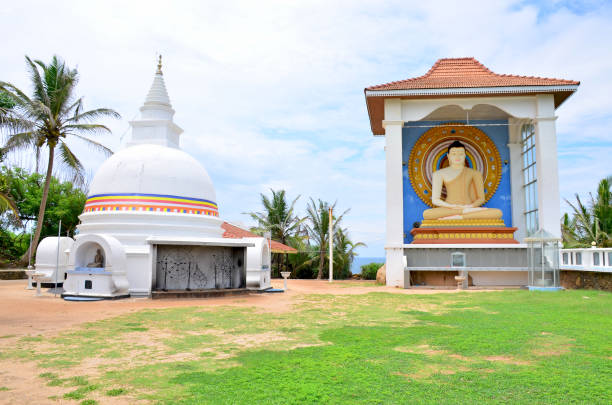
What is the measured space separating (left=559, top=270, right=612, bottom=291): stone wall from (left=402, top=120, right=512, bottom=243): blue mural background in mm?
4974

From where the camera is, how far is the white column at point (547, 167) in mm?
16281

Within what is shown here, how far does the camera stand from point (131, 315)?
9430 mm

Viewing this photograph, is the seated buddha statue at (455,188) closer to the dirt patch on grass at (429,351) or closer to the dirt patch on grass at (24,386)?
the dirt patch on grass at (429,351)

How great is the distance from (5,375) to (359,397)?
3587mm

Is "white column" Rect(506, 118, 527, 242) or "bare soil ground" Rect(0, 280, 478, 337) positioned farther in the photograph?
"white column" Rect(506, 118, 527, 242)

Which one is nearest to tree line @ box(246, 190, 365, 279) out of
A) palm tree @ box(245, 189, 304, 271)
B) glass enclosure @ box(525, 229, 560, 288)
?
palm tree @ box(245, 189, 304, 271)

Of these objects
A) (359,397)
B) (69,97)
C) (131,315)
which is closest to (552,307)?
(359,397)

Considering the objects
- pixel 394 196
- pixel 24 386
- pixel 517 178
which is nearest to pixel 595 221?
pixel 517 178

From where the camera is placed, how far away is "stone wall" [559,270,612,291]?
40.4ft

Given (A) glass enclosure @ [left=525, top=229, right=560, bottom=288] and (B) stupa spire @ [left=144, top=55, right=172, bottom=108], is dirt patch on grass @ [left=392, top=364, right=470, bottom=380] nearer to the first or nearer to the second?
(A) glass enclosure @ [left=525, top=229, right=560, bottom=288]

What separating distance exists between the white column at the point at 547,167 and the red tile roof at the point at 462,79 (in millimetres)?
812

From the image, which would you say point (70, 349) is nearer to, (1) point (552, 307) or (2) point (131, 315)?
(2) point (131, 315)

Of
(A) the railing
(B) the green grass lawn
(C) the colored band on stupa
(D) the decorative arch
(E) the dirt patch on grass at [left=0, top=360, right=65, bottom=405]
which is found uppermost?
(D) the decorative arch

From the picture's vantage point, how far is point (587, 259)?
13250 mm
